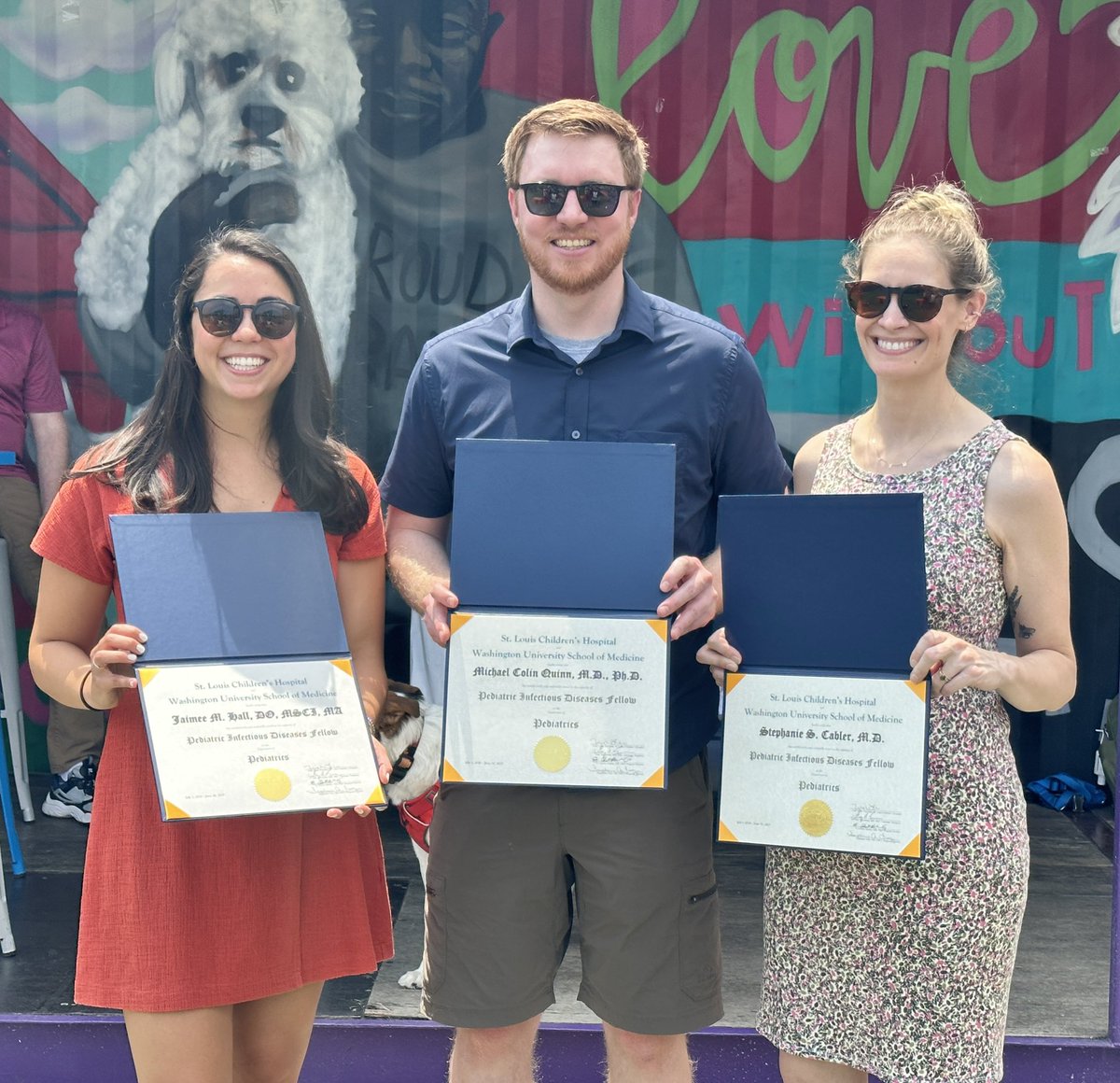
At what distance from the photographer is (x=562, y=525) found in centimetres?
198

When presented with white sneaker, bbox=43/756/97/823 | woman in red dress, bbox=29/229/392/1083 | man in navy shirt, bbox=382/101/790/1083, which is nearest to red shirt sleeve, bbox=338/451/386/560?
woman in red dress, bbox=29/229/392/1083

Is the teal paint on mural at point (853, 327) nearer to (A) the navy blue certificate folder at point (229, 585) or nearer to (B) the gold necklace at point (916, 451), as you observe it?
(B) the gold necklace at point (916, 451)

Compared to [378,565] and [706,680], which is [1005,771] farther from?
[378,565]

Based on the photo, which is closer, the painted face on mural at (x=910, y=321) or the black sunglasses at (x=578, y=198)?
the painted face on mural at (x=910, y=321)

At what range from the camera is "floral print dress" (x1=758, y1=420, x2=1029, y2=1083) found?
1.96 meters

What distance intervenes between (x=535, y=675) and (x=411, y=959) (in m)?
1.68

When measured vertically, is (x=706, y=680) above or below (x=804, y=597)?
below

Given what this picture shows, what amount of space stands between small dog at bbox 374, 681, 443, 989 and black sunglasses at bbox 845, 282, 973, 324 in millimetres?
1078

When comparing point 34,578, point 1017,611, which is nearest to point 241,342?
point 1017,611

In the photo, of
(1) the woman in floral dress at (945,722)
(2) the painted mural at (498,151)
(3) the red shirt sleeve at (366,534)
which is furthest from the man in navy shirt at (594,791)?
(2) the painted mural at (498,151)

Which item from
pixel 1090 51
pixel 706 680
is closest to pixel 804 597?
pixel 706 680

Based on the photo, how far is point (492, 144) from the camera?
423 cm

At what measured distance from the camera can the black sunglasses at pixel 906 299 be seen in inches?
78.1

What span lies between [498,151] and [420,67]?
37 centimetres
